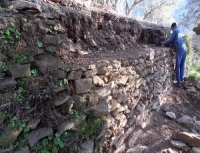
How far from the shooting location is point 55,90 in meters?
2.03

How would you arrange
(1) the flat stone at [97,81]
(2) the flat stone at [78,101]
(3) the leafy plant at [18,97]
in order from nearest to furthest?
1. (3) the leafy plant at [18,97]
2. (2) the flat stone at [78,101]
3. (1) the flat stone at [97,81]

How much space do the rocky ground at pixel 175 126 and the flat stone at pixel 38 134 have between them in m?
1.83

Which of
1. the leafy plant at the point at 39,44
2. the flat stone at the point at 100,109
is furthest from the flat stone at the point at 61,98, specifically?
the leafy plant at the point at 39,44

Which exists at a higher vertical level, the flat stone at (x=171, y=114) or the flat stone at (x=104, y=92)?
the flat stone at (x=104, y=92)

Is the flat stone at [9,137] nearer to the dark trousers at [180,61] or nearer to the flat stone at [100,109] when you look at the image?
the flat stone at [100,109]

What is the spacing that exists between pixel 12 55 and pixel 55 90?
56 cm

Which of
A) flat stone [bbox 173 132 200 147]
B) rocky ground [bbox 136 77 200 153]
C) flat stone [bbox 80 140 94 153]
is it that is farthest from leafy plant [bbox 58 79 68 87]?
flat stone [bbox 173 132 200 147]

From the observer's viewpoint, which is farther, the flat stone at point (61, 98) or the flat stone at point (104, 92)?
the flat stone at point (104, 92)

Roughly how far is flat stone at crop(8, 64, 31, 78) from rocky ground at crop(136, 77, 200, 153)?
7.53 feet

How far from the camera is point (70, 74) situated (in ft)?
7.22

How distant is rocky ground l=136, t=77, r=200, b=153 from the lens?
3400 mm

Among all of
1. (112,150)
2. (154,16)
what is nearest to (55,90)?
(112,150)

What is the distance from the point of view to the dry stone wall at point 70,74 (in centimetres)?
186

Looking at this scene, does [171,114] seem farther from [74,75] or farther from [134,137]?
[74,75]
